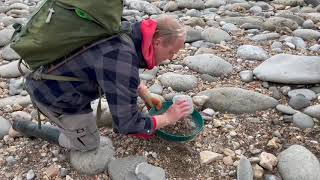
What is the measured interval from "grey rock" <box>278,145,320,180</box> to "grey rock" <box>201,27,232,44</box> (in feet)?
6.67

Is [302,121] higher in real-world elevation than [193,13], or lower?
higher

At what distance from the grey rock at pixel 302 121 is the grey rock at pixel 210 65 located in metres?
0.91

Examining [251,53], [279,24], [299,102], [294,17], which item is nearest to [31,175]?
[299,102]

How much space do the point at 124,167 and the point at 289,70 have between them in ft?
5.83

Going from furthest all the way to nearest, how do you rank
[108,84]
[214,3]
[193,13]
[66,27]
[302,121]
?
[214,3]
[193,13]
[302,121]
[108,84]
[66,27]

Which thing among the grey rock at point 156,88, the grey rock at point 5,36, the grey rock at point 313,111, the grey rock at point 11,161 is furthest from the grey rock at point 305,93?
the grey rock at point 5,36

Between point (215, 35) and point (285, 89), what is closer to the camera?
point (285, 89)

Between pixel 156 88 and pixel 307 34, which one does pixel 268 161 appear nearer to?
pixel 156 88

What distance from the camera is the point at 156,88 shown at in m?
4.21

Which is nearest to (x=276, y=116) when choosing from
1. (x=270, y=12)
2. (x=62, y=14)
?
(x=62, y=14)

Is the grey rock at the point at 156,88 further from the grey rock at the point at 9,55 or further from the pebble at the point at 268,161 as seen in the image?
the grey rock at the point at 9,55

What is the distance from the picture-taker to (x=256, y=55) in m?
4.72

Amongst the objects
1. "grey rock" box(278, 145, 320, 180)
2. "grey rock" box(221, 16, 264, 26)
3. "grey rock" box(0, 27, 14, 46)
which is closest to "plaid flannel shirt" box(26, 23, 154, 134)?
"grey rock" box(278, 145, 320, 180)

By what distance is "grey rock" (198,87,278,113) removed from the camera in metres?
3.90
